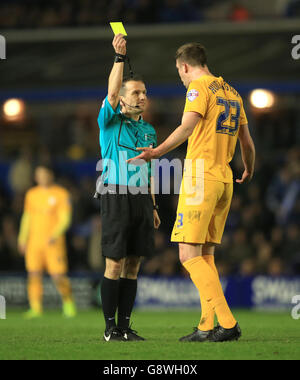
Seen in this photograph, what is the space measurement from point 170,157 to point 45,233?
13.7 feet

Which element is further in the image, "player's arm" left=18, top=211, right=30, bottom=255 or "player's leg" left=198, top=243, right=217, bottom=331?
"player's arm" left=18, top=211, right=30, bottom=255

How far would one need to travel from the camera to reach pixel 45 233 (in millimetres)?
13594

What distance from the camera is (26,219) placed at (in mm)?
13680

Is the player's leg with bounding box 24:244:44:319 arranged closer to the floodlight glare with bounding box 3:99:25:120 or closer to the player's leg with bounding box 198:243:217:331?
the floodlight glare with bounding box 3:99:25:120

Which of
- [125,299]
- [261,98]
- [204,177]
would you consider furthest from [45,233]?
[204,177]

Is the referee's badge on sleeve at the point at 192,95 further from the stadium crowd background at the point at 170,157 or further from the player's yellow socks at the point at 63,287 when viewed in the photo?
the stadium crowd background at the point at 170,157

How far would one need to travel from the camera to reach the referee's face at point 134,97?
7137 millimetres

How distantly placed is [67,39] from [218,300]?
11.0m

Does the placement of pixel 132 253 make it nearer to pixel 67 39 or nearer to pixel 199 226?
pixel 199 226

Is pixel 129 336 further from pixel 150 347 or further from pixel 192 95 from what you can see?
pixel 192 95

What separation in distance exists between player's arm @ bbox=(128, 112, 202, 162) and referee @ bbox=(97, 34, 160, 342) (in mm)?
581

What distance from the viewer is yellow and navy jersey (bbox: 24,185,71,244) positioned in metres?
13.5

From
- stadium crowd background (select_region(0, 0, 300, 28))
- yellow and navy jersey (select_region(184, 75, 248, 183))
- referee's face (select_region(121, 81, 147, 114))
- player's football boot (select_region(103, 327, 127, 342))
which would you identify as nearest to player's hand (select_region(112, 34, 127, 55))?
referee's face (select_region(121, 81, 147, 114))
